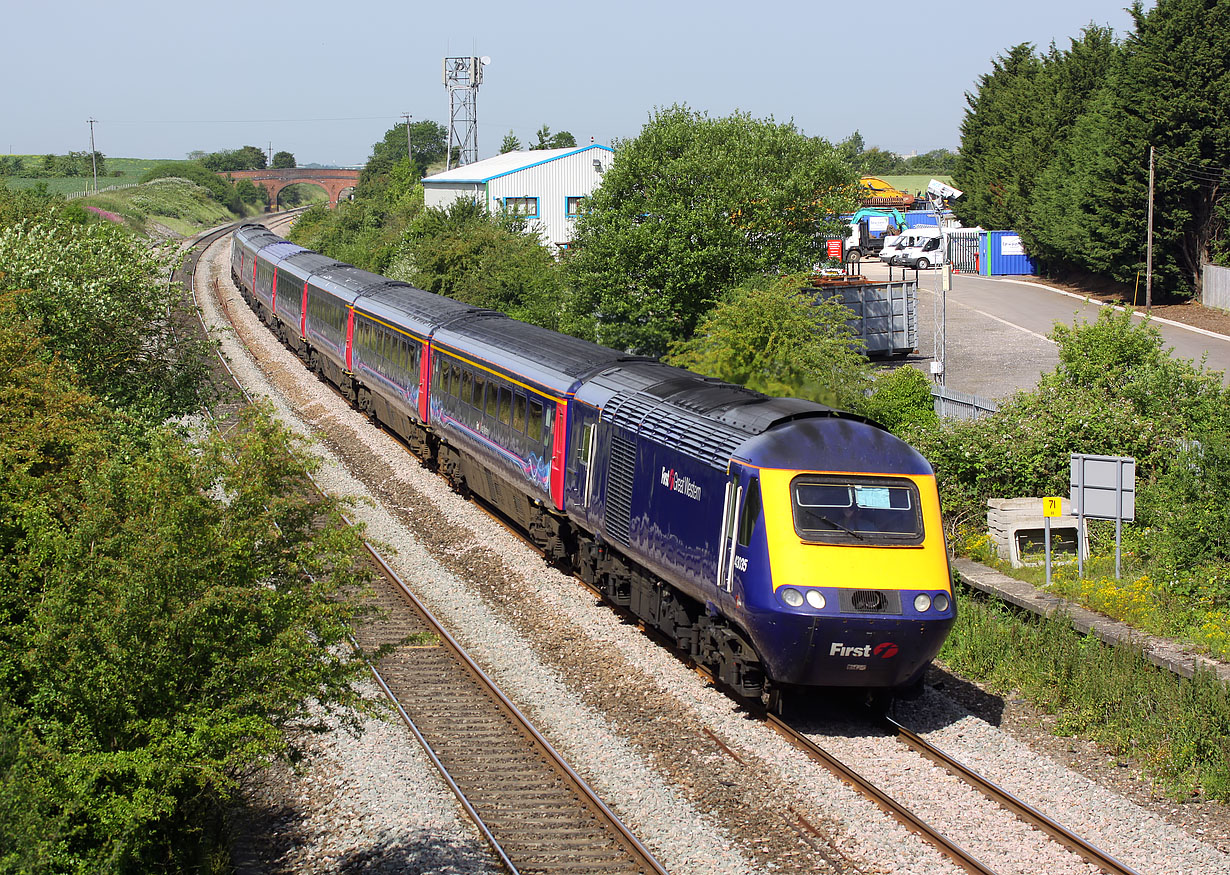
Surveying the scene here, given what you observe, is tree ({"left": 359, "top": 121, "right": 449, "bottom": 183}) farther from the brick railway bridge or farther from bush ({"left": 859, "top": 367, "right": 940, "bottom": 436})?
bush ({"left": 859, "top": 367, "right": 940, "bottom": 436})

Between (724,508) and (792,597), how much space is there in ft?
4.45

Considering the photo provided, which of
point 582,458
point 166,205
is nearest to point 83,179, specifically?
point 166,205

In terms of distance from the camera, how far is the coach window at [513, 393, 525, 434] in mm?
17591

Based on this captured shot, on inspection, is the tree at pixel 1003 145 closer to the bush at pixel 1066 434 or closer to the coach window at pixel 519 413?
the bush at pixel 1066 434

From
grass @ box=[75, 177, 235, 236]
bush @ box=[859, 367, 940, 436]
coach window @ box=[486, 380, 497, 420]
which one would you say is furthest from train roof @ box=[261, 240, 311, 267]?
grass @ box=[75, 177, 235, 236]

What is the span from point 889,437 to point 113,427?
27.9ft

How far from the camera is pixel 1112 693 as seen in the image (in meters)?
11.9

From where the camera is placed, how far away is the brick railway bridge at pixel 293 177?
141375 mm

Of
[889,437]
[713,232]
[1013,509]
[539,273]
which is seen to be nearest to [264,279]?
[539,273]

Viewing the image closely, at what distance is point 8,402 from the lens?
12414 millimetres

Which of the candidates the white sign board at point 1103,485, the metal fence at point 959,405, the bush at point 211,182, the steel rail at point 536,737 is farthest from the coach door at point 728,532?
the bush at point 211,182

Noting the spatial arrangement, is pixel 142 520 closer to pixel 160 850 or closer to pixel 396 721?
pixel 160 850

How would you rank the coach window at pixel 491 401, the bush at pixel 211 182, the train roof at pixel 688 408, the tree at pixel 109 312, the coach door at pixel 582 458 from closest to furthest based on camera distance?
1. the train roof at pixel 688 408
2. the coach door at pixel 582 458
3. the tree at pixel 109 312
4. the coach window at pixel 491 401
5. the bush at pixel 211 182

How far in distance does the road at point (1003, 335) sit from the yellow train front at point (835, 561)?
1520 cm
